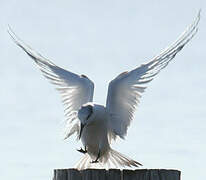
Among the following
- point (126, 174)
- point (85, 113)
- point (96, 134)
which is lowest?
point (126, 174)

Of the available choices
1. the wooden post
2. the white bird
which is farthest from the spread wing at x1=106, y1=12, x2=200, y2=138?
the wooden post

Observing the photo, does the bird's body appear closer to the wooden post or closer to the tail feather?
the tail feather

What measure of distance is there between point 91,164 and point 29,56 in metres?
2.45

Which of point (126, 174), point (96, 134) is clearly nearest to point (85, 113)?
point (96, 134)

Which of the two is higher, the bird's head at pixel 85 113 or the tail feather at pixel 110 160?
the bird's head at pixel 85 113

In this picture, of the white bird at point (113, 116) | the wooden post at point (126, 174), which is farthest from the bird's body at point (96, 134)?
the wooden post at point (126, 174)

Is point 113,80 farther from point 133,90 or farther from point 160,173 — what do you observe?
point 160,173

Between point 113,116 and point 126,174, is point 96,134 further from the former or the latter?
point 126,174

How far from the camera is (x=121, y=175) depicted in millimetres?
5395

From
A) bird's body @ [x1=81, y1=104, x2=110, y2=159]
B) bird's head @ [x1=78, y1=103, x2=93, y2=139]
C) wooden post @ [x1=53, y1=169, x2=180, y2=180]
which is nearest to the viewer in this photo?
Answer: wooden post @ [x1=53, y1=169, x2=180, y2=180]

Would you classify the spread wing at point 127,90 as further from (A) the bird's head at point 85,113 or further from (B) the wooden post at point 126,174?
(B) the wooden post at point 126,174

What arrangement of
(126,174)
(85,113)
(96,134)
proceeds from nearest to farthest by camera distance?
(126,174), (85,113), (96,134)

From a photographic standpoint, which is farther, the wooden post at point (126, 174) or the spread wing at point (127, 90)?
the spread wing at point (127, 90)

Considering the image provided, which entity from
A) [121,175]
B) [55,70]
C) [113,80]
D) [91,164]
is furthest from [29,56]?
[121,175]
